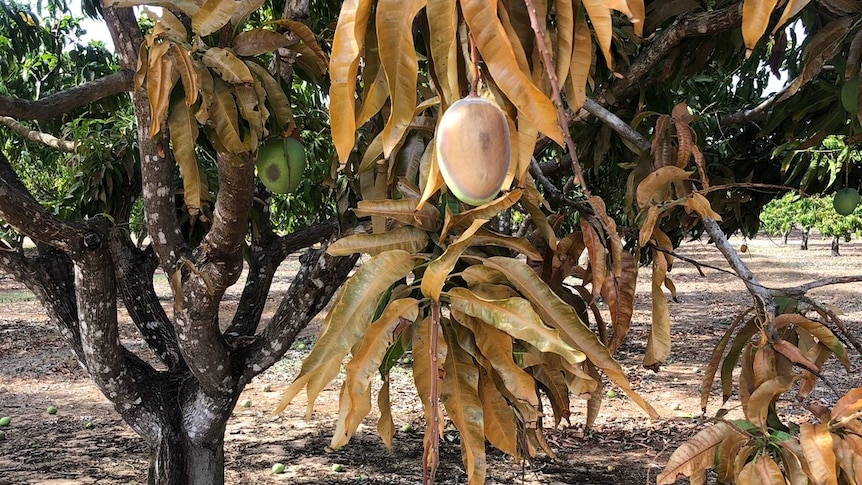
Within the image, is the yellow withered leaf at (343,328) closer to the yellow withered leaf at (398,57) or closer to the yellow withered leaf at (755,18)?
the yellow withered leaf at (398,57)

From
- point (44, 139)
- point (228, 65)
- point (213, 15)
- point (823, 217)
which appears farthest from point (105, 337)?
point (823, 217)

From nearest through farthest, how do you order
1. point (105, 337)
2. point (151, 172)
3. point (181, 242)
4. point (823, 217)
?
1. point (151, 172)
2. point (181, 242)
3. point (105, 337)
4. point (823, 217)

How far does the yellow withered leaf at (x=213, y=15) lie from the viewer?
1.09 metres

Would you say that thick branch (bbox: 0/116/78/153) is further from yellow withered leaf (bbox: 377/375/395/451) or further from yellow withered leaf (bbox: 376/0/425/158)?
yellow withered leaf (bbox: 376/0/425/158)

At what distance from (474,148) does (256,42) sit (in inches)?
29.7

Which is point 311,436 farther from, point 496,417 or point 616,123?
point 496,417

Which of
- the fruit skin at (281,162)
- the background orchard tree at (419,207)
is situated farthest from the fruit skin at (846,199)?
the fruit skin at (281,162)

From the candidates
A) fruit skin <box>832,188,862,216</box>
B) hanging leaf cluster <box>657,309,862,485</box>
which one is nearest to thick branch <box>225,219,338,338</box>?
hanging leaf cluster <box>657,309,862,485</box>

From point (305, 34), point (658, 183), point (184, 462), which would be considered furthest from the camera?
point (184, 462)

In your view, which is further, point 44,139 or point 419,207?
point 44,139

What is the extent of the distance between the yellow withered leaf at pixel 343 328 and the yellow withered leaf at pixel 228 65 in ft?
1.44

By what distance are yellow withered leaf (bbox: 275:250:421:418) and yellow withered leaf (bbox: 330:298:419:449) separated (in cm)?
2

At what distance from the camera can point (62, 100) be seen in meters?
2.24

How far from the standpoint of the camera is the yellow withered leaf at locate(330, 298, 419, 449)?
94 centimetres
